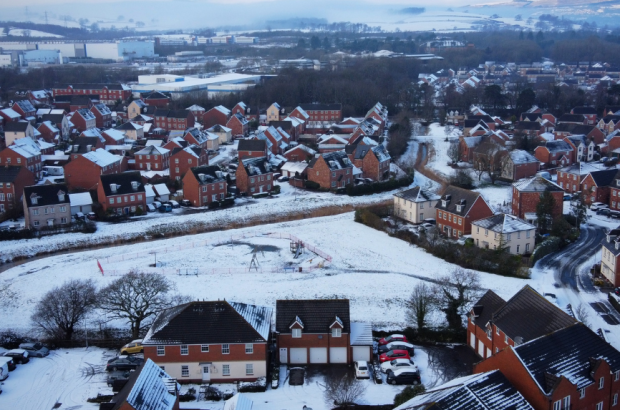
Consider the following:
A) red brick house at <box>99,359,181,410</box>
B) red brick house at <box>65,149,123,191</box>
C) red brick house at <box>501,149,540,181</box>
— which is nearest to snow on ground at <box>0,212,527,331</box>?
red brick house at <box>99,359,181,410</box>

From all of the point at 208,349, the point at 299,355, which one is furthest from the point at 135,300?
the point at 299,355

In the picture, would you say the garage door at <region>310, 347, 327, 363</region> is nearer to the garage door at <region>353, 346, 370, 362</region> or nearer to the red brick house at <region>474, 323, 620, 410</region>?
the garage door at <region>353, 346, 370, 362</region>

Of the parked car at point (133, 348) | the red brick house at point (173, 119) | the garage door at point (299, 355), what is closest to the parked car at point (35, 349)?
the parked car at point (133, 348)

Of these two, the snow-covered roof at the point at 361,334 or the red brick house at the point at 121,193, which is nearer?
the snow-covered roof at the point at 361,334

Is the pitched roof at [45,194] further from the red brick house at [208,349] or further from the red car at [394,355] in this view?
the red car at [394,355]

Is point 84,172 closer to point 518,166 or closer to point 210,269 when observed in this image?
point 210,269
